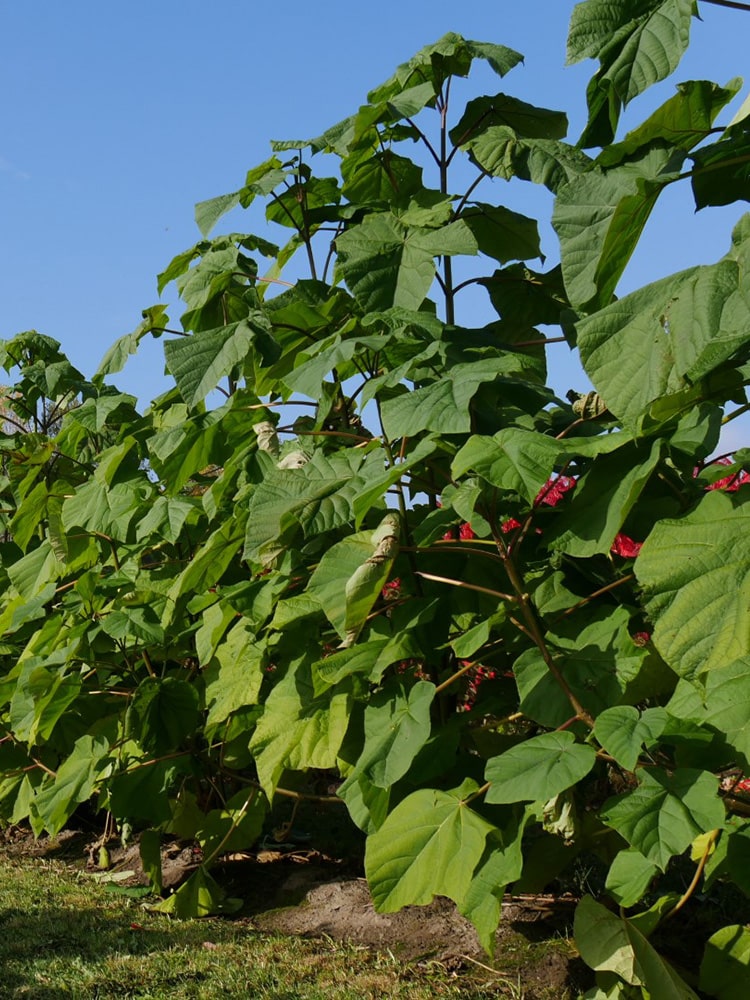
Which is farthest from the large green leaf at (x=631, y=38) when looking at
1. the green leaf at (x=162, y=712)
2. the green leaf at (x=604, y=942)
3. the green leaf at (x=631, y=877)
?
the green leaf at (x=162, y=712)

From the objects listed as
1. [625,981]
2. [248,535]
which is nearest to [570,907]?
[625,981]

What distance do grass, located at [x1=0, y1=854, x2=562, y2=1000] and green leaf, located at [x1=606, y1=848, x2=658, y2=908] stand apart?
75 cm

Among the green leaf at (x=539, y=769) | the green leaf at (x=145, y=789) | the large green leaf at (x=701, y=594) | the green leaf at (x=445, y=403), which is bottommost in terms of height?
the green leaf at (x=145, y=789)

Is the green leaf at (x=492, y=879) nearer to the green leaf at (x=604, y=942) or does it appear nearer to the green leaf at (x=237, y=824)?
the green leaf at (x=604, y=942)

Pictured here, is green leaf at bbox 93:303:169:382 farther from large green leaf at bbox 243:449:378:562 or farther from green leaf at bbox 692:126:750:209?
green leaf at bbox 692:126:750:209

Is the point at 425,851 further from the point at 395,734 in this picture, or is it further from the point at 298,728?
the point at 298,728

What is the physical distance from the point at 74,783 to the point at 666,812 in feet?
7.21

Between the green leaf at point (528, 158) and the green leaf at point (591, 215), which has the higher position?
the green leaf at point (528, 158)

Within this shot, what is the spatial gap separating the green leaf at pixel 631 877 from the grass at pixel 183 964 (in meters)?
0.75

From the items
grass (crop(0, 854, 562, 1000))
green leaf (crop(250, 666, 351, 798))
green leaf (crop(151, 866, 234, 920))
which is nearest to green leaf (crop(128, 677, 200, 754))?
green leaf (crop(151, 866, 234, 920))

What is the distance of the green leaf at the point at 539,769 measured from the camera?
6.00 ft

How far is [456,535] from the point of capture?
264cm

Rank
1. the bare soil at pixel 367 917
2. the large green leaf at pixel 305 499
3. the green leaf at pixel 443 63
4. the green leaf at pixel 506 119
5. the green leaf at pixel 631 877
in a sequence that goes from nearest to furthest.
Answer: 1. the green leaf at pixel 631 877
2. the large green leaf at pixel 305 499
3. the bare soil at pixel 367 917
4. the green leaf at pixel 443 63
5. the green leaf at pixel 506 119

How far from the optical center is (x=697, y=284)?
1.70 meters
